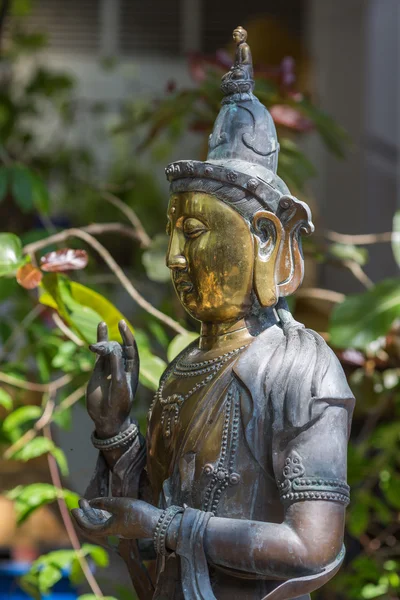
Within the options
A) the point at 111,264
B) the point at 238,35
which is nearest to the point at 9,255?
the point at 111,264

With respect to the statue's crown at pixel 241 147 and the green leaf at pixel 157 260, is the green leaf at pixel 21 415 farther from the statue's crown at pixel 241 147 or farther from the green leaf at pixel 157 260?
the statue's crown at pixel 241 147

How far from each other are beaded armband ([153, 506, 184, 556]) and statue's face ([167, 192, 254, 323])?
30 cm

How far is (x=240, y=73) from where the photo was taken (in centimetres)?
161

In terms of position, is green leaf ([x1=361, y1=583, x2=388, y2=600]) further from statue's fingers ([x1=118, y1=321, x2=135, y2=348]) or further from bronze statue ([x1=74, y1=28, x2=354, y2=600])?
statue's fingers ([x1=118, y1=321, x2=135, y2=348])

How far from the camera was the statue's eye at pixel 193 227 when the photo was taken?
5.11 ft

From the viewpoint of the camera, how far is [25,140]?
161 inches

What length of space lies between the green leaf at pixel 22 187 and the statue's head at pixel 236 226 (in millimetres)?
1095

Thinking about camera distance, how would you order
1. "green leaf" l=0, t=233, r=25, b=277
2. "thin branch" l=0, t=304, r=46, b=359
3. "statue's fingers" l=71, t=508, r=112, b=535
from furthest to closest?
"thin branch" l=0, t=304, r=46, b=359 < "green leaf" l=0, t=233, r=25, b=277 < "statue's fingers" l=71, t=508, r=112, b=535

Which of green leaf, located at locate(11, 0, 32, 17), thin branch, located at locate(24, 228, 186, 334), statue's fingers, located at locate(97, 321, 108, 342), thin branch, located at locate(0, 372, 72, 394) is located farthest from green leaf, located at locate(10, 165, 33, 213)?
green leaf, located at locate(11, 0, 32, 17)

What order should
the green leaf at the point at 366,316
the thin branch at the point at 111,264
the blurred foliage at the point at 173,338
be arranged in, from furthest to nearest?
the green leaf at the point at 366,316, the thin branch at the point at 111,264, the blurred foliage at the point at 173,338

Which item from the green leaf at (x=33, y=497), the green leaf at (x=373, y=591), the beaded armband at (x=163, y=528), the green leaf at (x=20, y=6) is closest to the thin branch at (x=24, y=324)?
the green leaf at (x=33, y=497)

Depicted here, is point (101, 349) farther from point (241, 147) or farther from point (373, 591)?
point (373, 591)

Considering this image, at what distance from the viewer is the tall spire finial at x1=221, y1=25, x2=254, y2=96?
63.1 inches

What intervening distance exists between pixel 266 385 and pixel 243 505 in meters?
0.17
